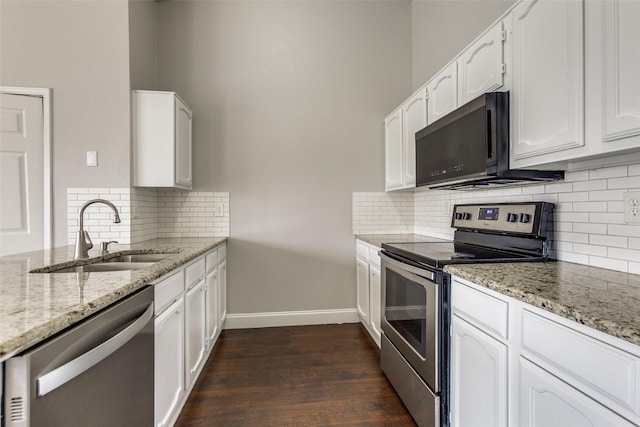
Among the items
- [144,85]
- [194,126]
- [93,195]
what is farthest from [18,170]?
[194,126]

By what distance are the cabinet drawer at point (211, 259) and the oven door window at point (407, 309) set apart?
1297 millimetres

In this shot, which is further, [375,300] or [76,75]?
[375,300]

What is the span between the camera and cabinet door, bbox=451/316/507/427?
1.14 meters

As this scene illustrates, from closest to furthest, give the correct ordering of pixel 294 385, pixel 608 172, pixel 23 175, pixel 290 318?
pixel 608 172, pixel 294 385, pixel 23 175, pixel 290 318

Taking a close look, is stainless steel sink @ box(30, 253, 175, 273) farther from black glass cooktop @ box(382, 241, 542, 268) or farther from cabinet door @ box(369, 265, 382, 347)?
cabinet door @ box(369, 265, 382, 347)

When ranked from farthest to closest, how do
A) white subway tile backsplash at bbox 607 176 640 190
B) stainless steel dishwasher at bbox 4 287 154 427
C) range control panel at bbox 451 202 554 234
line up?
range control panel at bbox 451 202 554 234
white subway tile backsplash at bbox 607 176 640 190
stainless steel dishwasher at bbox 4 287 154 427

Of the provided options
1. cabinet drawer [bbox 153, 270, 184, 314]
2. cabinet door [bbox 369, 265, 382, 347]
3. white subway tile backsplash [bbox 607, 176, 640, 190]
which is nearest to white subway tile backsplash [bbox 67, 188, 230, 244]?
cabinet drawer [bbox 153, 270, 184, 314]

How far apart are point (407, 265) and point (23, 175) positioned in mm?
2678

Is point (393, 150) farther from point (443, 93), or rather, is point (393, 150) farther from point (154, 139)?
point (154, 139)

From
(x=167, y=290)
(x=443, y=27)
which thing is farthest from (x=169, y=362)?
(x=443, y=27)

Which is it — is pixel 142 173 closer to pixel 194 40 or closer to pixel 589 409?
pixel 194 40

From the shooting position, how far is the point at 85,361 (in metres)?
0.87

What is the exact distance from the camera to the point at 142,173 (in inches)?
96.9

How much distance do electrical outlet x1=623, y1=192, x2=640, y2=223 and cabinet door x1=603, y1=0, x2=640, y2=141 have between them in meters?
0.35
